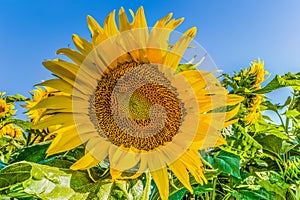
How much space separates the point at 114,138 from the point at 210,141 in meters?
0.14

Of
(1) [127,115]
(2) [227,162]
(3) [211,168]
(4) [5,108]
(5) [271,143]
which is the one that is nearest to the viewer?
(1) [127,115]

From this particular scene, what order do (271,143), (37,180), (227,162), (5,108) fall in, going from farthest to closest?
(5,108) → (271,143) → (227,162) → (37,180)

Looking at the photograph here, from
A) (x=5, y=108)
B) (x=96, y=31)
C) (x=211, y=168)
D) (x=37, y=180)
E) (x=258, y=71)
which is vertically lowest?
(x=37, y=180)

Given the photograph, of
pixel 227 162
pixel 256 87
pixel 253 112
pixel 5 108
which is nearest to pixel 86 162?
pixel 227 162

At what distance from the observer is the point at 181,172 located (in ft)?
2.26

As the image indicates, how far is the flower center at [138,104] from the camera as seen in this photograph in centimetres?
71

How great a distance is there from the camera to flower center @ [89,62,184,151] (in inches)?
28.0

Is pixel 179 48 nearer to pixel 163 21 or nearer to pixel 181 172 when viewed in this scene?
pixel 163 21

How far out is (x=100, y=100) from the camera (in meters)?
0.72

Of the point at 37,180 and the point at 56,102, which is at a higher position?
the point at 56,102

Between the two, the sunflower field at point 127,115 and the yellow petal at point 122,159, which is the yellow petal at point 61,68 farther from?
the yellow petal at point 122,159

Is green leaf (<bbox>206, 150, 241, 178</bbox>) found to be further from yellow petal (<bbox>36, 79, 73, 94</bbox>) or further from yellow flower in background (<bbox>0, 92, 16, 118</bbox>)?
yellow flower in background (<bbox>0, 92, 16, 118</bbox>)

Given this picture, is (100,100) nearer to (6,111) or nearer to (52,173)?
(52,173)

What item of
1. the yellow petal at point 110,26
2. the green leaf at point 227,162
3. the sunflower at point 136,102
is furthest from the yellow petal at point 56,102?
the green leaf at point 227,162
